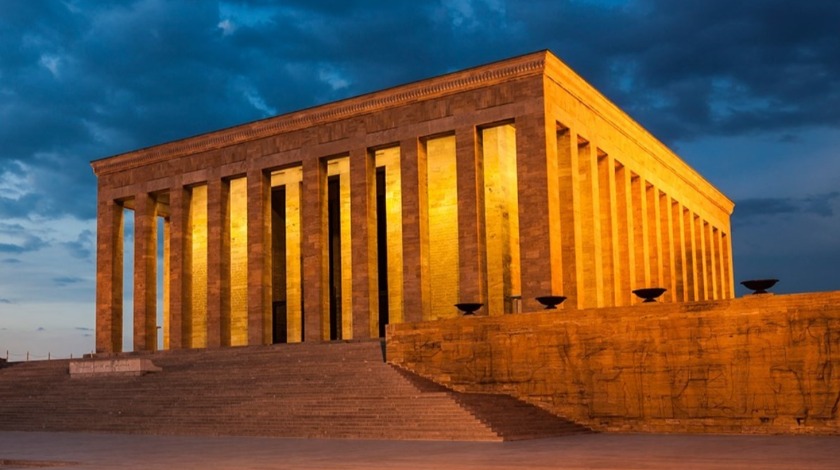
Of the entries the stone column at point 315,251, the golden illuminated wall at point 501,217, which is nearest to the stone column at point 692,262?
the golden illuminated wall at point 501,217

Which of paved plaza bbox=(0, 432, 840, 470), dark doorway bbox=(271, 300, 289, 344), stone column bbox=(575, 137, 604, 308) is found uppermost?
stone column bbox=(575, 137, 604, 308)

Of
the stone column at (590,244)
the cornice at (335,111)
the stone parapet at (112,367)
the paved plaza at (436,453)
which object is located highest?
the cornice at (335,111)

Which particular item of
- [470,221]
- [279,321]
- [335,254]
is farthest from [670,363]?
[279,321]

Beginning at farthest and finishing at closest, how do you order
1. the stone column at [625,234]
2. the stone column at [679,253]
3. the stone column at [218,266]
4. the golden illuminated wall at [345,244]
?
the stone column at [679,253], the stone column at [218,266], the golden illuminated wall at [345,244], the stone column at [625,234]

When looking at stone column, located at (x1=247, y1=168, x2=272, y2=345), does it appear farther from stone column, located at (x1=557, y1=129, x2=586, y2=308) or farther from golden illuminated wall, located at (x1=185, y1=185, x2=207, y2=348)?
stone column, located at (x1=557, y1=129, x2=586, y2=308)

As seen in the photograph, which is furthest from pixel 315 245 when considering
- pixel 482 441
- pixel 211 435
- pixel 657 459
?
pixel 657 459

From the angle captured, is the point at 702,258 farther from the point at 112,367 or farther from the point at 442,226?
the point at 112,367

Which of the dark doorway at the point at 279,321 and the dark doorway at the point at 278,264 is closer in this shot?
the dark doorway at the point at 279,321

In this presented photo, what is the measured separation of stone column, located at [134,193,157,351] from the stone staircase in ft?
20.7

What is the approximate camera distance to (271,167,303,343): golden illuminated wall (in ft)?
118

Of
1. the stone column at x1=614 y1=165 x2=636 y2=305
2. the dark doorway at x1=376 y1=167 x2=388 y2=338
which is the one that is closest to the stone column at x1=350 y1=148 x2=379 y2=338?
the dark doorway at x1=376 y1=167 x2=388 y2=338

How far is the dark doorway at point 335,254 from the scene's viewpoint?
35406 millimetres

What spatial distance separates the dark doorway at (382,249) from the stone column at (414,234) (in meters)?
3.74

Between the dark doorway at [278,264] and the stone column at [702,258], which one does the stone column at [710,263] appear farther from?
the dark doorway at [278,264]
